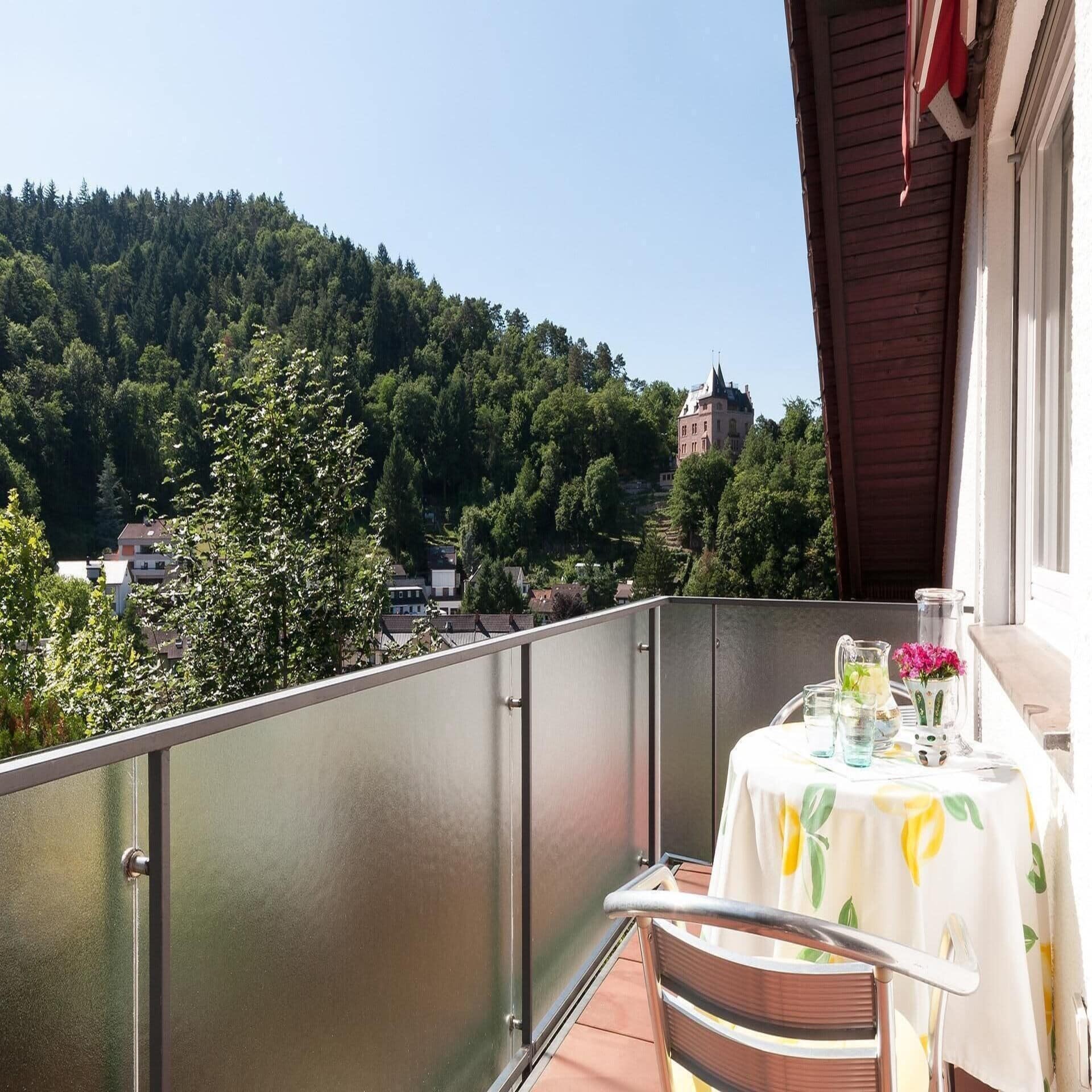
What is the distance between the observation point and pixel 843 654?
2074 mm

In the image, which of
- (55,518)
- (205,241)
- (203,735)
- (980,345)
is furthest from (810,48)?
(205,241)

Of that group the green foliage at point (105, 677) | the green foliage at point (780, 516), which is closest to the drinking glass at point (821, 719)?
the green foliage at point (105, 677)

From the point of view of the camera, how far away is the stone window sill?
1240mm

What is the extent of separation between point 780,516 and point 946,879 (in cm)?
3925

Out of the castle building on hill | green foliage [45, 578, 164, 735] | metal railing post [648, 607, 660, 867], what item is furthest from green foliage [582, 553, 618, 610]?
metal railing post [648, 607, 660, 867]

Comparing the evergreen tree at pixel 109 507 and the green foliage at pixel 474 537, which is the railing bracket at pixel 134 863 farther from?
the green foliage at pixel 474 537

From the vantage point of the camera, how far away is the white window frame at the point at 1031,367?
1931 mm

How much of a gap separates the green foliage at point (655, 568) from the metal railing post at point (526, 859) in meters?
40.9

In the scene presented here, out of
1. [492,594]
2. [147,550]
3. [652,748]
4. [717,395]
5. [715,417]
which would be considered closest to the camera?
[652,748]

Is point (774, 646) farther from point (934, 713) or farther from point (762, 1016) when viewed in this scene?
point (762, 1016)

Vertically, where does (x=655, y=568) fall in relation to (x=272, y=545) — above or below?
below

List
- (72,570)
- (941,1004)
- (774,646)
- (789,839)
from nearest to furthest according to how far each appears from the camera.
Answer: (941,1004) < (789,839) < (774,646) < (72,570)

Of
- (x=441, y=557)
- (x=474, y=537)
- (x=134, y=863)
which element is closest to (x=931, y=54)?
(x=134, y=863)

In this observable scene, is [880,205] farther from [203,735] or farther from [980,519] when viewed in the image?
[203,735]
